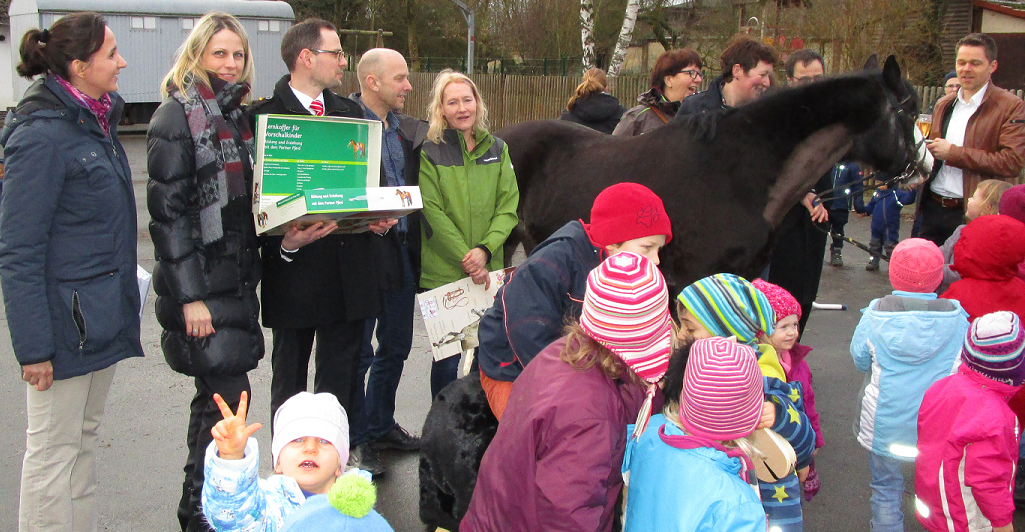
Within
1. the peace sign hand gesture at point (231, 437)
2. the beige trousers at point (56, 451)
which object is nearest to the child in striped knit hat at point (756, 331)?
the peace sign hand gesture at point (231, 437)

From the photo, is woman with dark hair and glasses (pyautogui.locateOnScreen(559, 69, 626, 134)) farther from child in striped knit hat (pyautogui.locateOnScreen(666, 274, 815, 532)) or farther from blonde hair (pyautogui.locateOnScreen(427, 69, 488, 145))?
child in striped knit hat (pyautogui.locateOnScreen(666, 274, 815, 532))

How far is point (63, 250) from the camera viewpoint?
8.56 feet

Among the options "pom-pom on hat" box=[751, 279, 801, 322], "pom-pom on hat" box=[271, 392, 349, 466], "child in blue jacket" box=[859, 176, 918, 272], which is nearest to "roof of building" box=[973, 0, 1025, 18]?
"child in blue jacket" box=[859, 176, 918, 272]

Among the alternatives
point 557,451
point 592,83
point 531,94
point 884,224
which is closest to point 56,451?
point 557,451

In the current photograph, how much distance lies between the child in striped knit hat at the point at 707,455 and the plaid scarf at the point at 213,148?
5.92 feet

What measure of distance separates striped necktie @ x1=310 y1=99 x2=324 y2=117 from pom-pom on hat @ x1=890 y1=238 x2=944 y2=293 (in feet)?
8.31

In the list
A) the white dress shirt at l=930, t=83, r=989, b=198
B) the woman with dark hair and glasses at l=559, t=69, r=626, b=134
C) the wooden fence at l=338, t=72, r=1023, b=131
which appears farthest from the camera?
the wooden fence at l=338, t=72, r=1023, b=131

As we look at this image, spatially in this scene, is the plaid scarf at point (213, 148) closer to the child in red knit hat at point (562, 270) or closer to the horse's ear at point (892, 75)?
the child in red knit hat at point (562, 270)

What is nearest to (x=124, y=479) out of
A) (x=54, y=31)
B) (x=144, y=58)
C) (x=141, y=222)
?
(x=54, y=31)

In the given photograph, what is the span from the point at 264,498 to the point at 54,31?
186cm

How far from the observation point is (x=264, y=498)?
1.85 m

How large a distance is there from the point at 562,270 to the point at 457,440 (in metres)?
0.80

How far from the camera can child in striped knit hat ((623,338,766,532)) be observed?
1.81 m

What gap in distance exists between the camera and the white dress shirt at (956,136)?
5.03 metres
